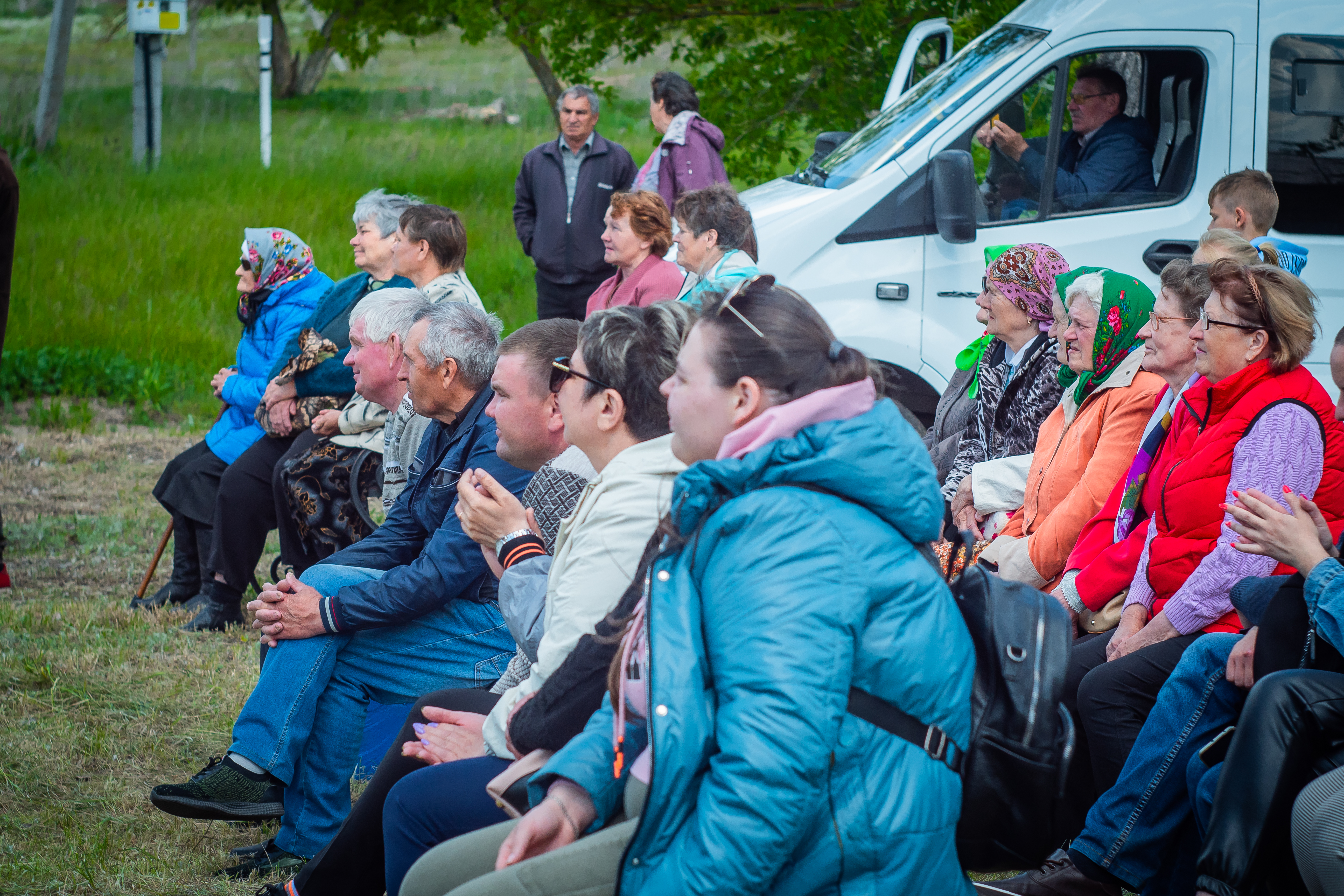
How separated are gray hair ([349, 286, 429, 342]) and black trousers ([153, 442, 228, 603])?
1.70 metres

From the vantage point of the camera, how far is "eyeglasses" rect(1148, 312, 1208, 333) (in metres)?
3.33

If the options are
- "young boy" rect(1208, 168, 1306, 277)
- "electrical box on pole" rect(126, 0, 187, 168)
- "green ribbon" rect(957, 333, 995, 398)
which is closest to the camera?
"green ribbon" rect(957, 333, 995, 398)

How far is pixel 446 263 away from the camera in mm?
5113

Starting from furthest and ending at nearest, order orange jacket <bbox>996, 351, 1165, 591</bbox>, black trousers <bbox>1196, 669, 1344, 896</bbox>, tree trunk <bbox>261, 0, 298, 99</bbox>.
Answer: tree trunk <bbox>261, 0, 298, 99</bbox> → orange jacket <bbox>996, 351, 1165, 591</bbox> → black trousers <bbox>1196, 669, 1344, 896</bbox>

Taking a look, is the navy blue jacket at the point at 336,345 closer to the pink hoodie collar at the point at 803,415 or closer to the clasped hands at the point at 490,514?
the clasped hands at the point at 490,514

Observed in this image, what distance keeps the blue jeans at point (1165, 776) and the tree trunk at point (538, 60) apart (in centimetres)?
Answer: 862

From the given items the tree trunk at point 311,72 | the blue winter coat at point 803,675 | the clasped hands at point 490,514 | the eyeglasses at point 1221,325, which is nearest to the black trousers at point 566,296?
the clasped hands at point 490,514

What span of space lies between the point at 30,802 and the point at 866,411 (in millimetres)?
3013

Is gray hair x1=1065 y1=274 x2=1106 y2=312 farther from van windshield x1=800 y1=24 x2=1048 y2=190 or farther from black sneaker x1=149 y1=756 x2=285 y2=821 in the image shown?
black sneaker x1=149 y1=756 x2=285 y2=821

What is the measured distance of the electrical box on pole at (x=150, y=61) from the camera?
14125 millimetres

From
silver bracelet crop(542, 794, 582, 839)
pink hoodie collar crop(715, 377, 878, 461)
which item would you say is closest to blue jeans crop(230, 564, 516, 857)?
silver bracelet crop(542, 794, 582, 839)

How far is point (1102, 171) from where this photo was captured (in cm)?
542

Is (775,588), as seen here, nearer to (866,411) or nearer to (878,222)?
(866,411)

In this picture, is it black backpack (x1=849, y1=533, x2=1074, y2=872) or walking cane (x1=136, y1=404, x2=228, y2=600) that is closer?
black backpack (x1=849, y1=533, x2=1074, y2=872)
